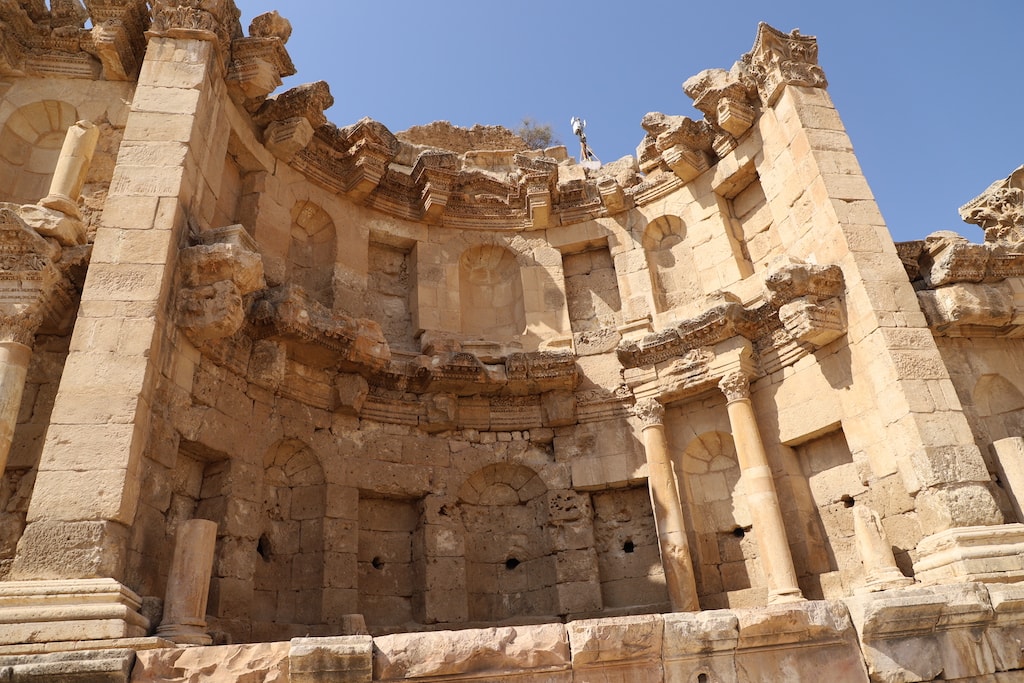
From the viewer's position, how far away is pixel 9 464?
6.86 metres

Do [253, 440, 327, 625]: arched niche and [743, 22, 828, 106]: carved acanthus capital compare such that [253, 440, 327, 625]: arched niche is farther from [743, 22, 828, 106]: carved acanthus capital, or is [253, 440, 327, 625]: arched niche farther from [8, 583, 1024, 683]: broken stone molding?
[743, 22, 828, 106]: carved acanthus capital

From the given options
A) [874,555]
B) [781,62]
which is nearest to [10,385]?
[874,555]

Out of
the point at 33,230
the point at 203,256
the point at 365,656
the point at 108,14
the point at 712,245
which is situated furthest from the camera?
the point at 712,245

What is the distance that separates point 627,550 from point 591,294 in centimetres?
451

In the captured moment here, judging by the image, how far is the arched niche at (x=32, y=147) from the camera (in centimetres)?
906

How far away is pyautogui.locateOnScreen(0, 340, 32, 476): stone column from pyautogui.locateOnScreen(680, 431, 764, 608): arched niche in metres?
8.30

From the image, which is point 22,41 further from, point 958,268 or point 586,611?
Answer: point 958,268

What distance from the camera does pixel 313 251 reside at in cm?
1152

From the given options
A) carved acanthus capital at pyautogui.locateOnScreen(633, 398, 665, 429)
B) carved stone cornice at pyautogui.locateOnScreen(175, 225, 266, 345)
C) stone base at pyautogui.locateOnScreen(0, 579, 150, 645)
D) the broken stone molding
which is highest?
carved stone cornice at pyautogui.locateOnScreen(175, 225, 266, 345)

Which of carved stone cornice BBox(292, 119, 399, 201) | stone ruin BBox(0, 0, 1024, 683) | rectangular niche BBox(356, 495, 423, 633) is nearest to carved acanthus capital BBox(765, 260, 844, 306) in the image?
stone ruin BBox(0, 0, 1024, 683)

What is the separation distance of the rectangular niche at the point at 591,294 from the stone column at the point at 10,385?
25.5 ft

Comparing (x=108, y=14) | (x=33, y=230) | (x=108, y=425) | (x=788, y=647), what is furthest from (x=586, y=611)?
(x=108, y=14)

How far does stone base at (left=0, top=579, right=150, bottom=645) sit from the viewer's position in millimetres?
5543

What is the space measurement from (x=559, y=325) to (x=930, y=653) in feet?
24.3
